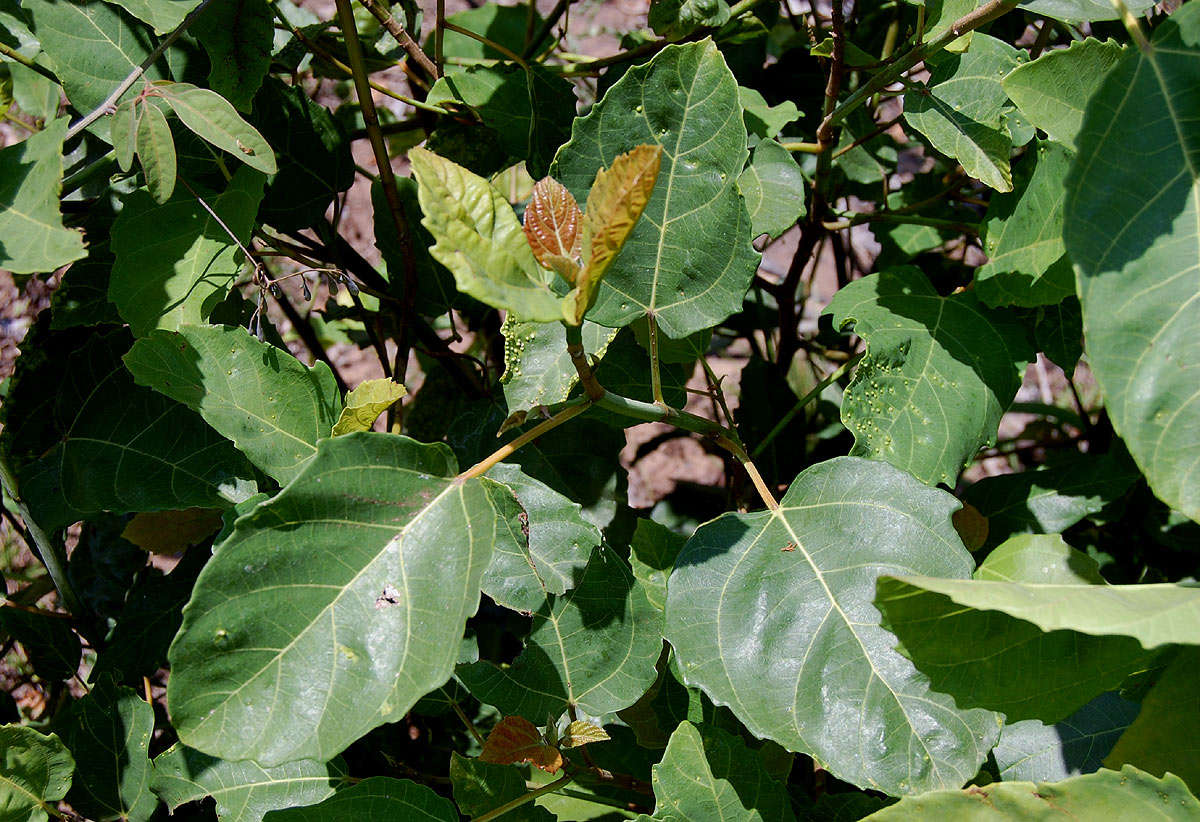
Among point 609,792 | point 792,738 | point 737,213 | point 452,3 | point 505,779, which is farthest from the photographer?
point 452,3

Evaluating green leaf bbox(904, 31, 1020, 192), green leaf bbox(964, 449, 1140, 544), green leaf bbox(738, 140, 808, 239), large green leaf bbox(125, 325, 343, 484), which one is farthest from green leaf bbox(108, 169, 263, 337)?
green leaf bbox(964, 449, 1140, 544)

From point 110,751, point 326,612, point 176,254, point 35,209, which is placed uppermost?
point 35,209

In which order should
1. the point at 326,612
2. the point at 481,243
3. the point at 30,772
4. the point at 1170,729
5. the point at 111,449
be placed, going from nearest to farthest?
the point at 481,243, the point at 326,612, the point at 1170,729, the point at 30,772, the point at 111,449

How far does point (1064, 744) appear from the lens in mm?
1256

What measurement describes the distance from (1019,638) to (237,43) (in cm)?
129

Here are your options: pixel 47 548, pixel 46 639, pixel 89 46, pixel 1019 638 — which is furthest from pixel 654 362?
pixel 46 639

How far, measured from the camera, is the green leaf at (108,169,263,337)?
1.26 m

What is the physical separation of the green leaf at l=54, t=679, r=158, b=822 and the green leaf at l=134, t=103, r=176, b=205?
78 cm

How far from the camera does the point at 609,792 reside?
144 centimetres

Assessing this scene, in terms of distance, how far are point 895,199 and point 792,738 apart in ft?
4.55

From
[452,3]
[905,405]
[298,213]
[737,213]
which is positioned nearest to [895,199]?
[905,405]

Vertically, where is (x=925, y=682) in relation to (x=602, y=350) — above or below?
below

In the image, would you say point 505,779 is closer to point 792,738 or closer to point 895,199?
point 792,738

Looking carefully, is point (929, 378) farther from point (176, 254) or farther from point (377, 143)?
point (176, 254)
